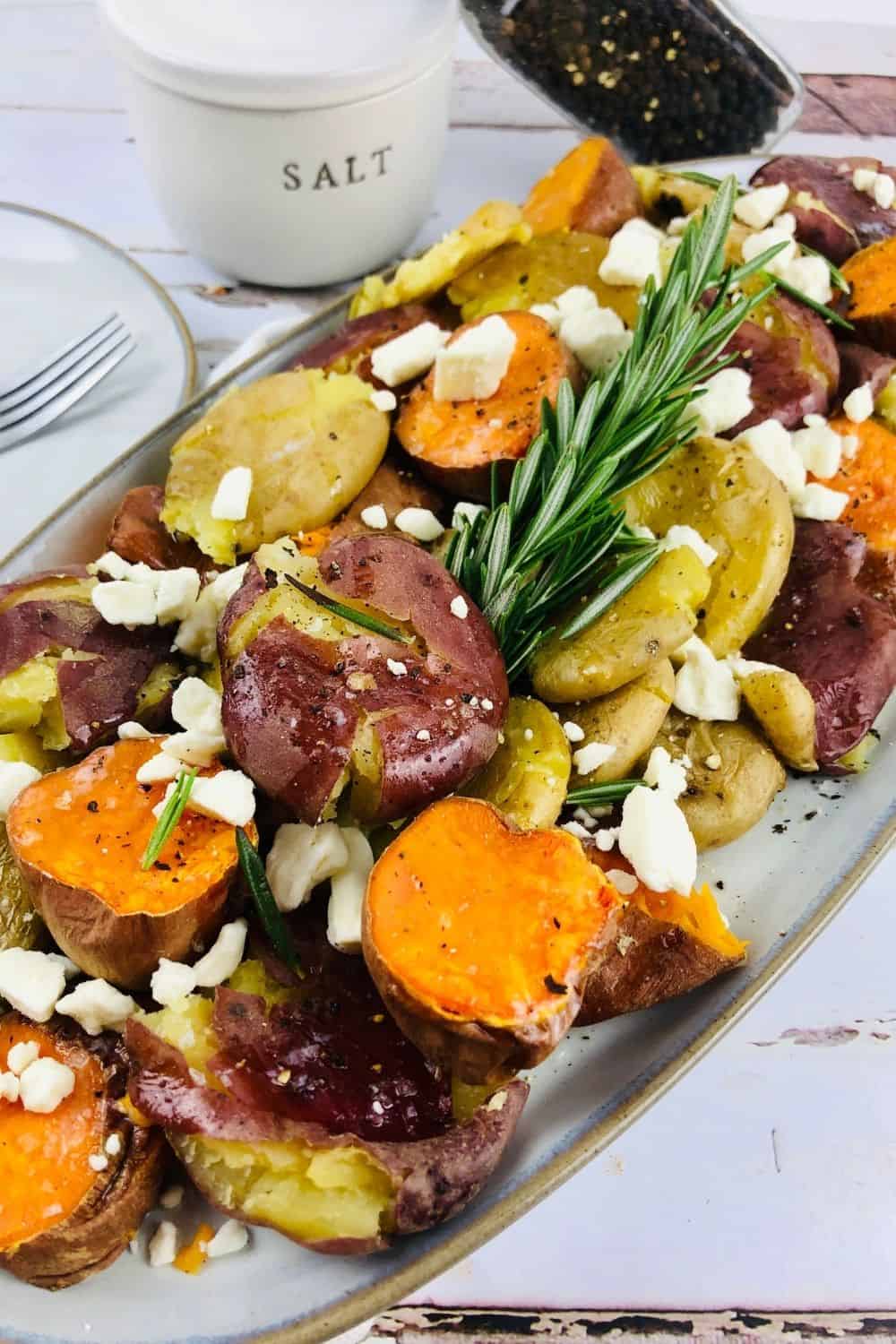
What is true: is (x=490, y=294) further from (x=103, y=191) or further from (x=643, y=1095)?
(x=103, y=191)

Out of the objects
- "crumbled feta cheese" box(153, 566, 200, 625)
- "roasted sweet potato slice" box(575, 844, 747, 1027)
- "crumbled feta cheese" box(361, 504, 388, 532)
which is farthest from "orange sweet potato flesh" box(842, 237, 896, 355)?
"crumbled feta cheese" box(153, 566, 200, 625)

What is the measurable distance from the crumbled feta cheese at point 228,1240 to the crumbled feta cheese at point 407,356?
104 cm

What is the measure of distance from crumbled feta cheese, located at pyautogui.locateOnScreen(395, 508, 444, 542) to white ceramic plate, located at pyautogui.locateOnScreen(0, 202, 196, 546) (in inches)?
→ 30.4

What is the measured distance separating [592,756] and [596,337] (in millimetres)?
633

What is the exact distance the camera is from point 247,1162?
1111 mm

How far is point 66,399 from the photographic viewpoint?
85.0 inches

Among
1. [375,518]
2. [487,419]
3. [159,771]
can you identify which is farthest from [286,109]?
[159,771]

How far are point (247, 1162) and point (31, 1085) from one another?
21cm

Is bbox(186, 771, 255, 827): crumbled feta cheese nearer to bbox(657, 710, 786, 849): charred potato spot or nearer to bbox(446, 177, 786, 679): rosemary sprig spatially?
bbox(446, 177, 786, 679): rosemary sprig

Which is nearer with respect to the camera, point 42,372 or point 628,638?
point 628,638

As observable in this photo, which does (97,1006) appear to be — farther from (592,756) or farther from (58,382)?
(58,382)

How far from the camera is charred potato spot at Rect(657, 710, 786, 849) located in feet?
4.65

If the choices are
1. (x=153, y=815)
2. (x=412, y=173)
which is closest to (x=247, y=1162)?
(x=153, y=815)

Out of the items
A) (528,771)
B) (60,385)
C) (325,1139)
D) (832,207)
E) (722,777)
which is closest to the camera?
(325,1139)
